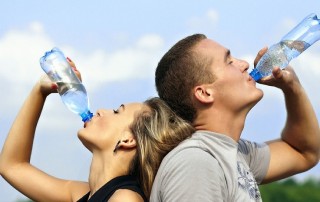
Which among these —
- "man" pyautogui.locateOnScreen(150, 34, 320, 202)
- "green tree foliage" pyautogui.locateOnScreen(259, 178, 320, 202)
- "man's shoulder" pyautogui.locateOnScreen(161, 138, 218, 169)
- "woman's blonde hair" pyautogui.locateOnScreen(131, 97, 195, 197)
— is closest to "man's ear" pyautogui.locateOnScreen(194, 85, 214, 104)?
"man" pyautogui.locateOnScreen(150, 34, 320, 202)

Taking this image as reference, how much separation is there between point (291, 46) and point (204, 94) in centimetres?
112

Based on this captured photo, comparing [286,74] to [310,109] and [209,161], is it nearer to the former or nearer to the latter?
[310,109]

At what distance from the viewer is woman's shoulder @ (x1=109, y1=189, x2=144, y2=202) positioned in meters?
4.86

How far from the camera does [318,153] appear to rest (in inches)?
234

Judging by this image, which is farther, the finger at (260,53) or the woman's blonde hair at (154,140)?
the finger at (260,53)

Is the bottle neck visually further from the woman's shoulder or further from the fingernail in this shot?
the woman's shoulder

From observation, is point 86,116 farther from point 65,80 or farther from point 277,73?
point 277,73

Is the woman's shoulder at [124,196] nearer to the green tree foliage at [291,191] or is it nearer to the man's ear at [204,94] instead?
the man's ear at [204,94]

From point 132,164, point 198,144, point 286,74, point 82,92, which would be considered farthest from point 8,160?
point 286,74

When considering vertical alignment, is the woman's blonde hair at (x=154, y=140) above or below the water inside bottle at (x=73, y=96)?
below

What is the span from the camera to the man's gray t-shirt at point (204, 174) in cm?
459

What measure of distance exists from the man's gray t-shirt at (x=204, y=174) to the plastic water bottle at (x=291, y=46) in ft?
2.49

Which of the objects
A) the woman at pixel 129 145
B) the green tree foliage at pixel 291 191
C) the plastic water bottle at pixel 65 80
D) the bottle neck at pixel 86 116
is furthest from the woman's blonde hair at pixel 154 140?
the green tree foliage at pixel 291 191

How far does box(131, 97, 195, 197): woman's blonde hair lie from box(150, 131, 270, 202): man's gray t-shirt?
103mm
